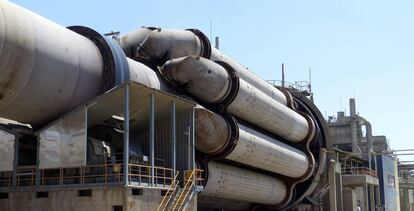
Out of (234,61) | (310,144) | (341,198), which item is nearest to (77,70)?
(234,61)

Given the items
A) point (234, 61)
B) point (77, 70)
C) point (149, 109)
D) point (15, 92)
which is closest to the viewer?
point (15, 92)

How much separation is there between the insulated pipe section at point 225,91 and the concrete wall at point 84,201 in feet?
22.8

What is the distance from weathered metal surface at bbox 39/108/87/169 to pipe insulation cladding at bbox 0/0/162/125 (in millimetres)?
1020

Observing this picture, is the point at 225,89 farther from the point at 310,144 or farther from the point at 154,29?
the point at 310,144

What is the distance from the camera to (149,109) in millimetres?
22844

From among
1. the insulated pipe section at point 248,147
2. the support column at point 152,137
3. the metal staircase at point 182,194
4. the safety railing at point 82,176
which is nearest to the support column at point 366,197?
the insulated pipe section at point 248,147

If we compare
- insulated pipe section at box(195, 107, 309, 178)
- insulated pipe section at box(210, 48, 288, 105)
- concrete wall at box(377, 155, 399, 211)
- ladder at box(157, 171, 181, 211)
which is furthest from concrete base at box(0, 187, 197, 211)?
concrete wall at box(377, 155, 399, 211)

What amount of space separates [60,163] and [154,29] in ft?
33.3

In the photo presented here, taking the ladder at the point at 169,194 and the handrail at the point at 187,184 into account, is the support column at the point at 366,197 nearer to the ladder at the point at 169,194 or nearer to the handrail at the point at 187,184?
the handrail at the point at 187,184

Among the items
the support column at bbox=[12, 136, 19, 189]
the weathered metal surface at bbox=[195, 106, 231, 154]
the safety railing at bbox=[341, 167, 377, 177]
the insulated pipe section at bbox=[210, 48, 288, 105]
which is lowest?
the support column at bbox=[12, 136, 19, 189]

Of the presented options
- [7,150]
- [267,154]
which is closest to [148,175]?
[7,150]

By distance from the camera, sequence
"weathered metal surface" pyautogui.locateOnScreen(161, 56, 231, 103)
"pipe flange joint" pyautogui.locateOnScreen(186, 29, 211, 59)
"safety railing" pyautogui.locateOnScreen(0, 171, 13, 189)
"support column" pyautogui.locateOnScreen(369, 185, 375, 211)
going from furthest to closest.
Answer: "support column" pyautogui.locateOnScreen(369, 185, 375, 211)
"pipe flange joint" pyautogui.locateOnScreen(186, 29, 211, 59)
"weathered metal surface" pyautogui.locateOnScreen(161, 56, 231, 103)
"safety railing" pyautogui.locateOnScreen(0, 171, 13, 189)

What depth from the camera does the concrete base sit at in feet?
64.8

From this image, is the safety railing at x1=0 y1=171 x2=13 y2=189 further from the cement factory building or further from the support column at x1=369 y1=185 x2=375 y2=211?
the support column at x1=369 y1=185 x2=375 y2=211
